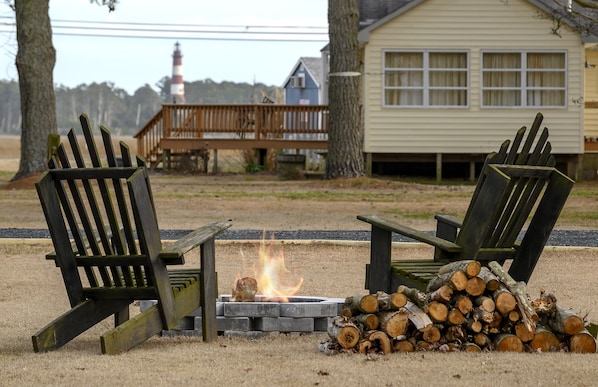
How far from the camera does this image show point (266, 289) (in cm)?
813

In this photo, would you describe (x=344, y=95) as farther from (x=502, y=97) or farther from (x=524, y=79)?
(x=524, y=79)

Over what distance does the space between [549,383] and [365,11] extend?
22.9 meters

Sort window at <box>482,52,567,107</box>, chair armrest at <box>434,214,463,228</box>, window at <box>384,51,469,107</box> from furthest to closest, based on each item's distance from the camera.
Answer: window at <box>482,52,567,107</box>
window at <box>384,51,469,107</box>
chair armrest at <box>434,214,463,228</box>

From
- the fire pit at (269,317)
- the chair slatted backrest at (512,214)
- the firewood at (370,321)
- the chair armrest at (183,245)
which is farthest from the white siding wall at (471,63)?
the firewood at (370,321)

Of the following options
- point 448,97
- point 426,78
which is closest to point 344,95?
point 426,78

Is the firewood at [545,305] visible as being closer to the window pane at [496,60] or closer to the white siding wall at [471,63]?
the white siding wall at [471,63]

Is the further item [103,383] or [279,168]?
[279,168]

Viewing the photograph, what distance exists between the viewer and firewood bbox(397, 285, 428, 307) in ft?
21.4

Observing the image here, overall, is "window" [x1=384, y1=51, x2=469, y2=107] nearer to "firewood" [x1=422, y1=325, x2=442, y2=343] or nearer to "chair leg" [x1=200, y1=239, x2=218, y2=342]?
"chair leg" [x1=200, y1=239, x2=218, y2=342]

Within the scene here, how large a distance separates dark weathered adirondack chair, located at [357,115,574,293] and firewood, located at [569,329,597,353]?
2.68 feet

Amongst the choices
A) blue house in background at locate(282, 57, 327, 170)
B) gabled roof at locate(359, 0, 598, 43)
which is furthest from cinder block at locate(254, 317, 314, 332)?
blue house in background at locate(282, 57, 327, 170)

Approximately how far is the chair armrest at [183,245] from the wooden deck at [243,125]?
2164 centimetres

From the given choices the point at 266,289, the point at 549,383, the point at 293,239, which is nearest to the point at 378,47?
the point at 293,239

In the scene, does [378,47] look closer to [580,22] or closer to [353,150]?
[353,150]
